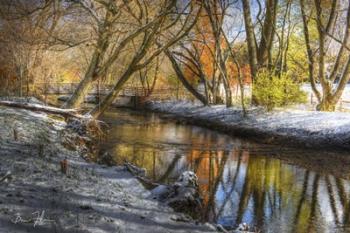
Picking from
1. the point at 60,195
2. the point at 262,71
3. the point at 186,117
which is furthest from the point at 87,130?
the point at 186,117

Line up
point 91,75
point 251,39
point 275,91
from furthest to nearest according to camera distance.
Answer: point 251,39 < point 275,91 < point 91,75

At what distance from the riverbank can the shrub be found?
15.1 metres

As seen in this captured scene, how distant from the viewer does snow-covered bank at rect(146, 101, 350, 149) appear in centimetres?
1927

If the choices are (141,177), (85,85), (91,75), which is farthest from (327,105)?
(141,177)

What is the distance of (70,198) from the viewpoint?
7.52m

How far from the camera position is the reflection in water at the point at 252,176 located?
917cm

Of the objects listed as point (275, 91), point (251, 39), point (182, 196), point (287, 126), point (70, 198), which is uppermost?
point (251, 39)

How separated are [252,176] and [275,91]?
1193 cm

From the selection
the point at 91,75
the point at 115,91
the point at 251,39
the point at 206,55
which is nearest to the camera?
the point at 115,91

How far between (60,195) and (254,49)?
22042mm

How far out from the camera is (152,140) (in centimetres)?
2105

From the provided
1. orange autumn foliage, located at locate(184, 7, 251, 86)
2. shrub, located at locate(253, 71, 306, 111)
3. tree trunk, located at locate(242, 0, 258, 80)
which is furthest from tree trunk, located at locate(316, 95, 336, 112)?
orange autumn foliage, located at locate(184, 7, 251, 86)

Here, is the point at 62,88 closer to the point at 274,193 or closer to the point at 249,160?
the point at 249,160

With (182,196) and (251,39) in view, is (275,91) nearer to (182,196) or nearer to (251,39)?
(251,39)
